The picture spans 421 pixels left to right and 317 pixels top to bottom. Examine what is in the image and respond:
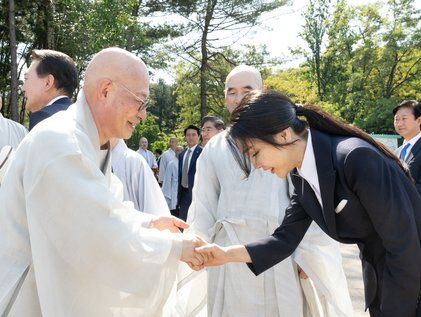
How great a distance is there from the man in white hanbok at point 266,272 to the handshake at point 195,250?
59 cm

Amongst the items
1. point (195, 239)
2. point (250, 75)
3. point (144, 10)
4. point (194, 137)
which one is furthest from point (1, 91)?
point (195, 239)

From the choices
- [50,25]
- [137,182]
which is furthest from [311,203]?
[50,25]

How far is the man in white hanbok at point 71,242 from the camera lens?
1704 millimetres

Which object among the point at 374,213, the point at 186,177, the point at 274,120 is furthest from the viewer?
the point at 186,177

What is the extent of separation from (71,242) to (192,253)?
54 cm

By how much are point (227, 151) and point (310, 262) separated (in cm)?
91

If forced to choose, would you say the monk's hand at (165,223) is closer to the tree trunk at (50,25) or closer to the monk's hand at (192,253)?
the monk's hand at (192,253)

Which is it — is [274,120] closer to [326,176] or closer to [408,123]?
[326,176]

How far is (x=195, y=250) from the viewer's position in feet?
6.82

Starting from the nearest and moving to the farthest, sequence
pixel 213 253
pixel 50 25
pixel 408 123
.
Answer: pixel 213 253
pixel 408 123
pixel 50 25

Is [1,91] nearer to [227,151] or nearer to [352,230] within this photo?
[227,151]

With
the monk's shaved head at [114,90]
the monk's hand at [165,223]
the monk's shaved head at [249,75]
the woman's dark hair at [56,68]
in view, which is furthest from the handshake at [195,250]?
the woman's dark hair at [56,68]

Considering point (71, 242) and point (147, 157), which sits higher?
point (71, 242)

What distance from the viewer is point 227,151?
3.30 m
